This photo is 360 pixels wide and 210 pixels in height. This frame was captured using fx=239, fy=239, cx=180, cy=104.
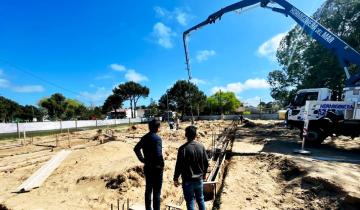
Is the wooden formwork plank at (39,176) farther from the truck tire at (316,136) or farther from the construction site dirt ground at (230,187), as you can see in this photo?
the truck tire at (316,136)

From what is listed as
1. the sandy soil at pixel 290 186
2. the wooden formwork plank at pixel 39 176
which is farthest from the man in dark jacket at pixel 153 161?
the wooden formwork plank at pixel 39 176

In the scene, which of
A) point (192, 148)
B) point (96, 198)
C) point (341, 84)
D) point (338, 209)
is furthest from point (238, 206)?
point (341, 84)

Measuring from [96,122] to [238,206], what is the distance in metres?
41.3

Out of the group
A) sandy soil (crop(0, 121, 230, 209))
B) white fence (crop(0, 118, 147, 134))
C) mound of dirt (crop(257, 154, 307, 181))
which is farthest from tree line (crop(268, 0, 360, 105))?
white fence (crop(0, 118, 147, 134))

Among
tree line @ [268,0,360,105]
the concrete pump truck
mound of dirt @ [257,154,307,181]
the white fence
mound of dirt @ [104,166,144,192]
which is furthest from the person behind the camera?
the white fence

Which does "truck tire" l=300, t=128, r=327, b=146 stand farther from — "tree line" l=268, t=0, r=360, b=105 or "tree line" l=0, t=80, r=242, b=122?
"tree line" l=0, t=80, r=242, b=122

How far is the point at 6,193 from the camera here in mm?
7246

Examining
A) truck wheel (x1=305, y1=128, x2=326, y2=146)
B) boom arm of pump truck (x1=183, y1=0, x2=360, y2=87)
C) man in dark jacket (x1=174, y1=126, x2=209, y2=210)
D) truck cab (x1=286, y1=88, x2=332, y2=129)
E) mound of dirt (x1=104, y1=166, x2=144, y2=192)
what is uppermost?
boom arm of pump truck (x1=183, y1=0, x2=360, y2=87)

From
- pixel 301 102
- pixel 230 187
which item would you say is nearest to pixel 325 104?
pixel 301 102

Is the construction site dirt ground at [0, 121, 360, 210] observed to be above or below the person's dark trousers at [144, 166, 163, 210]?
below

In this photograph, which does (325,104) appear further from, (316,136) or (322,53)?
(322,53)

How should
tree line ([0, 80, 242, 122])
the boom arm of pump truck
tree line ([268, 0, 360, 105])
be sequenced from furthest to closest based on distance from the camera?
tree line ([0, 80, 242, 122]), tree line ([268, 0, 360, 105]), the boom arm of pump truck

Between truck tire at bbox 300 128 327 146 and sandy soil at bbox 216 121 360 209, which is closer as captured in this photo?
sandy soil at bbox 216 121 360 209

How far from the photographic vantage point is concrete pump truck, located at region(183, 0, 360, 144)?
458 inches
